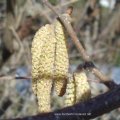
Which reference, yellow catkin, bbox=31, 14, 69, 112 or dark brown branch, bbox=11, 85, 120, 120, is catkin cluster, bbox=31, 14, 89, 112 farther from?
dark brown branch, bbox=11, 85, 120, 120

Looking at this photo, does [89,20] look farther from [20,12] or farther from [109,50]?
[20,12]

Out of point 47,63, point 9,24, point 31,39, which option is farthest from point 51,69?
point 31,39

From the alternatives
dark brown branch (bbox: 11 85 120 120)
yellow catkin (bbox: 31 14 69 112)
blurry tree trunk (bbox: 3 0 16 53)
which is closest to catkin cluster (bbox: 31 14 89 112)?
yellow catkin (bbox: 31 14 69 112)

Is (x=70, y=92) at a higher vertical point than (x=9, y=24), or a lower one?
lower

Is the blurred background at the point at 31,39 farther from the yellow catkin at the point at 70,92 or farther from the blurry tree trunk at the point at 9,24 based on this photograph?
the yellow catkin at the point at 70,92

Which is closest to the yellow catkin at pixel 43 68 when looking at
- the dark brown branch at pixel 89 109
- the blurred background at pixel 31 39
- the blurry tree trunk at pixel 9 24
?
the dark brown branch at pixel 89 109

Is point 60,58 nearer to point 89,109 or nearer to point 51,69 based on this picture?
point 51,69
